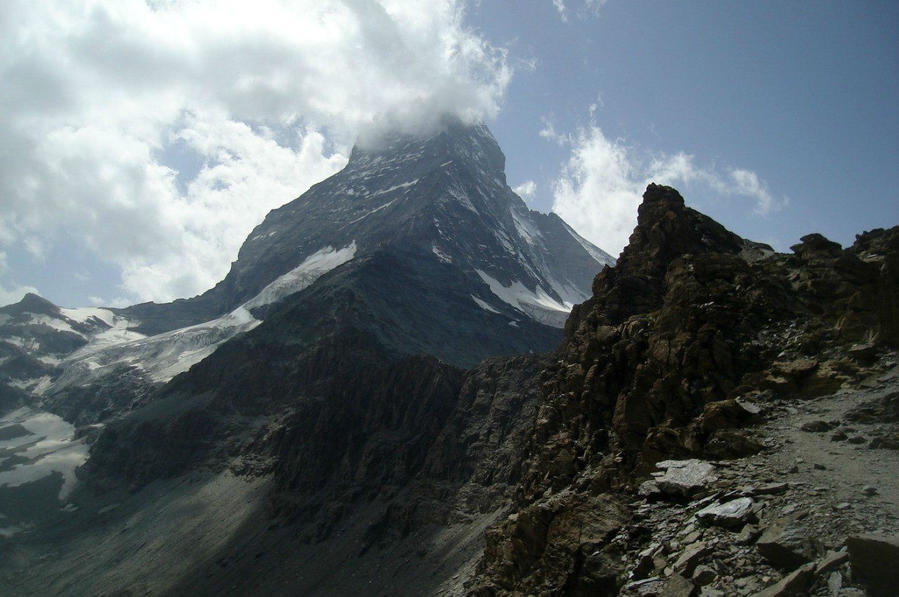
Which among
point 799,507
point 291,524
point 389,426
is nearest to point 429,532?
point 291,524

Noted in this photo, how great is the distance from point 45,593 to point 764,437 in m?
131

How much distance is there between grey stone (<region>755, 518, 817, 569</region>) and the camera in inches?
570

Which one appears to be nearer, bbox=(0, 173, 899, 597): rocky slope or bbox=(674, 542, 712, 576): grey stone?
bbox=(674, 542, 712, 576): grey stone

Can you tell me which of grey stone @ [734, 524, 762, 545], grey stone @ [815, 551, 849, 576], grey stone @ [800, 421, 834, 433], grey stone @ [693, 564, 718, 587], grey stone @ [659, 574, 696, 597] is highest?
grey stone @ [800, 421, 834, 433]

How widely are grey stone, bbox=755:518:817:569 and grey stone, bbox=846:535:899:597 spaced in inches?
66.6

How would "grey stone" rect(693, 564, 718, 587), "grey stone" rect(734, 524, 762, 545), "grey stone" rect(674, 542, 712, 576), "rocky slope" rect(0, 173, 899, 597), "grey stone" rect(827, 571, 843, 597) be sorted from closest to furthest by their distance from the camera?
"grey stone" rect(827, 571, 843, 597) < "grey stone" rect(693, 564, 718, 587) < "grey stone" rect(734, 524, 762, 545) < "grey stone" rect(674, 542, 712, 576) < "rocky slope" rect(0, 173, 899, 597)

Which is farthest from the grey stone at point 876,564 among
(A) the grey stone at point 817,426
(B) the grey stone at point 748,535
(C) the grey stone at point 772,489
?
(A) the grey stone at point 817,426

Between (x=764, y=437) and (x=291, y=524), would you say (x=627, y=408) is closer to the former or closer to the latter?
(x=764, y=437)

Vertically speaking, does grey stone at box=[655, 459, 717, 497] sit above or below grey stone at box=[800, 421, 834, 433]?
below

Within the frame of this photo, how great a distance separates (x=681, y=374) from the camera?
103 feet

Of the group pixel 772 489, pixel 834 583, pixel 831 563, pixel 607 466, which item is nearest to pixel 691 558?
pixel 772 489

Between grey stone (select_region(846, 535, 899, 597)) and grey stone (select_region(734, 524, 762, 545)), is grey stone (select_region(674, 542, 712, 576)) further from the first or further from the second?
grey stone (select_region(846, 535, 899, 597))

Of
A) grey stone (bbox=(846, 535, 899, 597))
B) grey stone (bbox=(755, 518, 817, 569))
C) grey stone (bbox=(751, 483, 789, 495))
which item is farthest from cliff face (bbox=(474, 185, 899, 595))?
grey stone (bbox=(846, 535, 899, 597))

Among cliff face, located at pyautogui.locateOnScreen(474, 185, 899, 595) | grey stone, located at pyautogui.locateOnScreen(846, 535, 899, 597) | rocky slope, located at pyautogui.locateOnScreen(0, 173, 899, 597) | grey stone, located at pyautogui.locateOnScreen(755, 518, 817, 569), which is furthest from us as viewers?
cliff face, located at pyautogui.locateOnScreen(474, 185, 899, 595)
